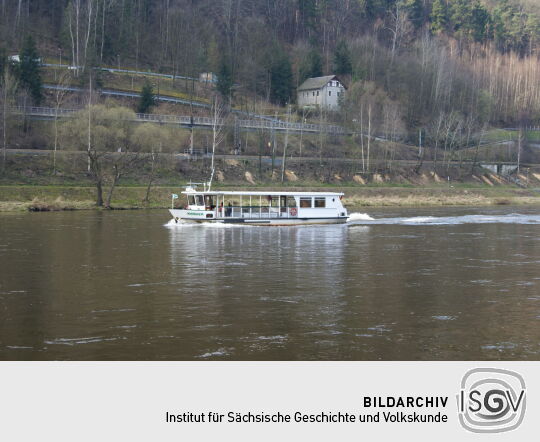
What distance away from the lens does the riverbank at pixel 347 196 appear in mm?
71750

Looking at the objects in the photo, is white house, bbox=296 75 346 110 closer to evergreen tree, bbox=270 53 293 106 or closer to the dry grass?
evergreen tree, bbox=270 53 293 106

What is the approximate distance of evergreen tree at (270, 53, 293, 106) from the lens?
13938cm

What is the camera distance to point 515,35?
641 feet

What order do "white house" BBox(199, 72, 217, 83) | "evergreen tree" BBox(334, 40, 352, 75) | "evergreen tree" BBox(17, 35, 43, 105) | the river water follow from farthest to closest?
"evergreen tree" BBox(334, 40, 352, 75) → "white house" BBox(199, 72, 217, 83) → "evergreen tree" BBox(17, 35, 43, 105) → the river water

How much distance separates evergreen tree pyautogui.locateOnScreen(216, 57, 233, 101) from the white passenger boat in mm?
70149

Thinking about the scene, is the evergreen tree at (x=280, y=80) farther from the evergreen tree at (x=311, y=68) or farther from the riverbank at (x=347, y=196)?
the riverbank at (x=347, y=196)

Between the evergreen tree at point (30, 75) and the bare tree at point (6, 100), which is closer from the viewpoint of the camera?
the bare tree at point (6, 100)

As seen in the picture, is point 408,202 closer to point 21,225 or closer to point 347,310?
point 21,225

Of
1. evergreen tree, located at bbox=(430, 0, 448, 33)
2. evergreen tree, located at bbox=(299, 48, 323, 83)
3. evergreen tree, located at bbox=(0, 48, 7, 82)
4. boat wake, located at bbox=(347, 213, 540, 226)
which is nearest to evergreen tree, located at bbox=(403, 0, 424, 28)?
evergreen tree, located at bbox=(430, 0, 448, 33)

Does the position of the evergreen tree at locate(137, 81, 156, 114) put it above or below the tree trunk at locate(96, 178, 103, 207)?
above

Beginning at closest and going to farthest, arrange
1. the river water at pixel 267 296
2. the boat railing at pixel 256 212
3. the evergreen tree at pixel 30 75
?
the river water at pixel 267 296
the boat railing at pixel 256 212
the evergreen tree at pixel 30 75

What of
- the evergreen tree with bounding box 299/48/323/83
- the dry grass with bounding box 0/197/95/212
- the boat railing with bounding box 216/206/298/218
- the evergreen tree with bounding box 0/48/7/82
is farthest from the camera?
the evergreen tree with bounding box 299/48/323/83

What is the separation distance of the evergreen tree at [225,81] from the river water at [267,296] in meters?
83.6
